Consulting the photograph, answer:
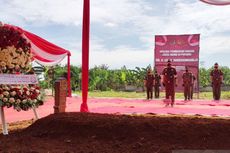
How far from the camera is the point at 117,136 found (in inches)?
182

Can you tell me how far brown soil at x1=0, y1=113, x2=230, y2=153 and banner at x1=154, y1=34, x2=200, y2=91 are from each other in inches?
480

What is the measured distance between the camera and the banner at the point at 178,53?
56.0 feet

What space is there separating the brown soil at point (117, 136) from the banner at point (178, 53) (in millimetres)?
12196

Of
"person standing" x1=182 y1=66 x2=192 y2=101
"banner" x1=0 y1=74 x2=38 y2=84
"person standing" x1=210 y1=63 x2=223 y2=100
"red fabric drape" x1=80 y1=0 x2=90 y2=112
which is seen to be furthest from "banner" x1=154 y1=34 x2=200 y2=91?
"banner" x1=0 y1=74 x2=38 y2=84

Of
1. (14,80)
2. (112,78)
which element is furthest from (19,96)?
(112,78)

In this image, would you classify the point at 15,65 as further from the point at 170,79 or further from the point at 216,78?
the point at 216,78

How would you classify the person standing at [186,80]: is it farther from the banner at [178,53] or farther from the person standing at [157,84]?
the person standing at [157,84]

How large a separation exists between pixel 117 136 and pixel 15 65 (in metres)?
2.26

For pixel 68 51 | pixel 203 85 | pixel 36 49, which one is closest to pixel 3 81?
pixel 36 49

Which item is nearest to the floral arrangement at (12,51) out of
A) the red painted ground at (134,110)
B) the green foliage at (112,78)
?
the red painted ground at (134,110)

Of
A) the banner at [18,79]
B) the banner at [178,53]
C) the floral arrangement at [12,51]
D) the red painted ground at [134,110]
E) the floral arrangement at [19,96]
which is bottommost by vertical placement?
the red painted ground at [134,110]

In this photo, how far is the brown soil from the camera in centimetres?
427

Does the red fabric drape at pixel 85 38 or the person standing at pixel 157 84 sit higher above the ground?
the red fabric drape at pixel 85 38

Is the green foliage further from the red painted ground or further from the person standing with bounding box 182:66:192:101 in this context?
the red painted ground
